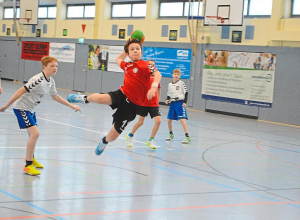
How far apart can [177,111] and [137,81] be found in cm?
449

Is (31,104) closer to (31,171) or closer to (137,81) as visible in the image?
(31,171)

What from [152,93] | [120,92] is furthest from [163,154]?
[152,93]

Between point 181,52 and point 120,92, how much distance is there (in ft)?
48.0

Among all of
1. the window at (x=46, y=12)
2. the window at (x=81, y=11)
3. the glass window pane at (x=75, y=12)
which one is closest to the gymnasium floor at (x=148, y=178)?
the window at (x=81, y=11)

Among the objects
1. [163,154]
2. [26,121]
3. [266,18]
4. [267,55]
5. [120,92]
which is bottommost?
[163,154]

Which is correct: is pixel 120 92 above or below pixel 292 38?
below

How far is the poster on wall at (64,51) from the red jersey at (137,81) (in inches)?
814

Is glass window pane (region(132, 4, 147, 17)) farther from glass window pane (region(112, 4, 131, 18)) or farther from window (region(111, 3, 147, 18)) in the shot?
glass window pane (region(112, 4, 131, 18))

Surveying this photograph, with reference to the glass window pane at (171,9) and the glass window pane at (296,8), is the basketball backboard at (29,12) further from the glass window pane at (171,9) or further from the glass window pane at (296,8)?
the glass window pane at (296,8)

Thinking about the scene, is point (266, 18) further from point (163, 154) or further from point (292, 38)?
point (163, 154)

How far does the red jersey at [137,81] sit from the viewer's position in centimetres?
680

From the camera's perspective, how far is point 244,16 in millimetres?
18828

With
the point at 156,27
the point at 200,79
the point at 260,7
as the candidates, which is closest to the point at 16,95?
the point at 260,7

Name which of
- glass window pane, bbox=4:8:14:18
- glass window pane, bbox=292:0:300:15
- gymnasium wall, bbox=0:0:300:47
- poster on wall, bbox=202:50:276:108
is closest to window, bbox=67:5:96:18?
gymnasium wall, bbox=0:0:300:47
